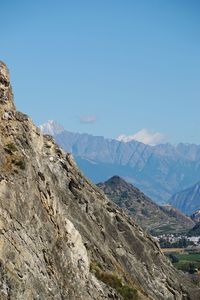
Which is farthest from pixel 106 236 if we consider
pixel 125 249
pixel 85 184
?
pixel 85 184

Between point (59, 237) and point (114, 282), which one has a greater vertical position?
point (114, 282)

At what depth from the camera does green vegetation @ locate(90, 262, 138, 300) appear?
51156mm

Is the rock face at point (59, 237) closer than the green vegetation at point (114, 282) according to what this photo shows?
Yes

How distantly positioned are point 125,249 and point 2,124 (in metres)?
23.3

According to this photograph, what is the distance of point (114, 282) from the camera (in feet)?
173

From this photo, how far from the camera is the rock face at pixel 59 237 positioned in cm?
3566

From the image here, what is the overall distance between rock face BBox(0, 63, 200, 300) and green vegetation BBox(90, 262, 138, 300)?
0.39 ft

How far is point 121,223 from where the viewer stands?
69.2 metres

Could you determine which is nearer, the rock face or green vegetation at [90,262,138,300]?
the rock face

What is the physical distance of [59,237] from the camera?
43.2 m

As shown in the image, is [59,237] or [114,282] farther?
[114,282]

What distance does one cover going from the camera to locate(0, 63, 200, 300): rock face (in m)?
35.7

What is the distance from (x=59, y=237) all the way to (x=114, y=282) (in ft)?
38.1

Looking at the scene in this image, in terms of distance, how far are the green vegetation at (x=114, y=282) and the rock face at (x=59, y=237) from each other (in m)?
0.12
